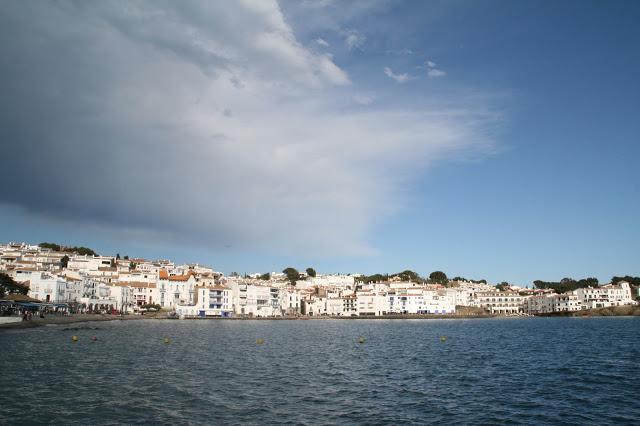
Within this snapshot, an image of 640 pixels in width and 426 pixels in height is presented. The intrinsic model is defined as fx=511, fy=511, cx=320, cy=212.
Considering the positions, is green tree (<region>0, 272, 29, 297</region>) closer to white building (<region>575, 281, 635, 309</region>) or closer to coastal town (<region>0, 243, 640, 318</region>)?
coastal town (<region>0, 243, 640, 318</region>)

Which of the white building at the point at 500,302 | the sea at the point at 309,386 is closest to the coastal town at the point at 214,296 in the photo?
the white building at the point at 500,302

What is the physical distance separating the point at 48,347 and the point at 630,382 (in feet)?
155

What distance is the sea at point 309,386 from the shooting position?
73.2 ft

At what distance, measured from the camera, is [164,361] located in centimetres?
4047

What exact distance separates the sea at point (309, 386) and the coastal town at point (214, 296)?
199 feet

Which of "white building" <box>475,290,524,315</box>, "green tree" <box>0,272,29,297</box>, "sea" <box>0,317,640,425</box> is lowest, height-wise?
"sea" <box>0,317,640,425</box>

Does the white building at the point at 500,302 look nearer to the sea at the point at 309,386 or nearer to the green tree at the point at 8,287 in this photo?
the sea at the point at 309,386

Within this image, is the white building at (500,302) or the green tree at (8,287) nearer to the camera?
the green tree at (8,287)

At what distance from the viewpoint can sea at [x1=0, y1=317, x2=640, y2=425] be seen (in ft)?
73.2

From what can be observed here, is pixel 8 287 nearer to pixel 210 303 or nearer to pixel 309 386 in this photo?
pixel 210 303

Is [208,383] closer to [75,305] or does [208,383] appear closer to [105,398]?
[105,398]

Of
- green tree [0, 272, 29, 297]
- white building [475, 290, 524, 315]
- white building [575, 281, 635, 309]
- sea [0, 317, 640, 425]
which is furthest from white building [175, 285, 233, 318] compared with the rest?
white building [575, 281, 635, 309]

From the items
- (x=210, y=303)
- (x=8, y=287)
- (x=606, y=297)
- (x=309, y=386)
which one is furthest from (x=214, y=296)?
(x=606, y=297)

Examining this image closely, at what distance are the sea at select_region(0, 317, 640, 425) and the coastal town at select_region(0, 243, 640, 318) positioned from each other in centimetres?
6075
